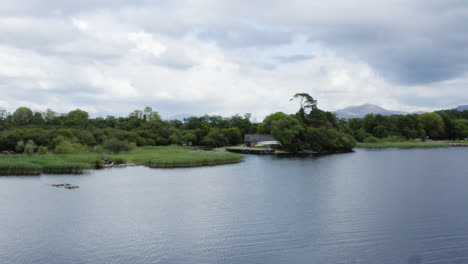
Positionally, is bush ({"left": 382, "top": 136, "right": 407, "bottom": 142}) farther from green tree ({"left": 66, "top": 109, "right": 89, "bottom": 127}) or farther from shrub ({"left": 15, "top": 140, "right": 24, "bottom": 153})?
shrub ({"left": 15, "top": 140, "right": 24, "bottom": 153})

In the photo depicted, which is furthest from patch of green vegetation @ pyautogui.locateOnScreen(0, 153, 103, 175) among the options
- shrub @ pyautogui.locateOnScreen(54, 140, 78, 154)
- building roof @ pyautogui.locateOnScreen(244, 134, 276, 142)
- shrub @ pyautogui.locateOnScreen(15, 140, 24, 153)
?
building roof @ pyautogui.locateOnScreen(244, 134, 276, 142)

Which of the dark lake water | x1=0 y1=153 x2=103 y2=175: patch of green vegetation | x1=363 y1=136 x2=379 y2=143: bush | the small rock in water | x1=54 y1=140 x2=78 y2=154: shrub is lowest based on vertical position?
the dark lake water

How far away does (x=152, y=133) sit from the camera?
263 ft

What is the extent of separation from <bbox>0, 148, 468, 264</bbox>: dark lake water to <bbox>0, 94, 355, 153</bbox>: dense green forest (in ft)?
77.4

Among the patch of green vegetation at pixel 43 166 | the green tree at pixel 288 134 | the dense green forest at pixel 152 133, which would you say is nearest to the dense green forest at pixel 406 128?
the dense green forest at pixel 152 133

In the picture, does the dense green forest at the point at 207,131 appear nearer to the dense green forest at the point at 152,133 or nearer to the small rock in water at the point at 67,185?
the dense green forest at the point at 152,133

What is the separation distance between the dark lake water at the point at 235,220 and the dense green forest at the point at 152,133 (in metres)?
23.6

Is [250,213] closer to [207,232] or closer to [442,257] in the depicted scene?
[207,232]

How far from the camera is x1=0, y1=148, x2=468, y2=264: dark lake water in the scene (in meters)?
15.0

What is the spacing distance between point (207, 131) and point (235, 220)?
65.8m

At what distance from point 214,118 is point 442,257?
89398 mm

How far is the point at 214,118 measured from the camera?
336ft

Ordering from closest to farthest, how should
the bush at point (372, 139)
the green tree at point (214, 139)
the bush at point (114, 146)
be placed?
the bush at point (114, 146)
the green tree at point (214, 139)
the bush at point (372, 139)

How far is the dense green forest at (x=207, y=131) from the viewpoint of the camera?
5750 centimetres
